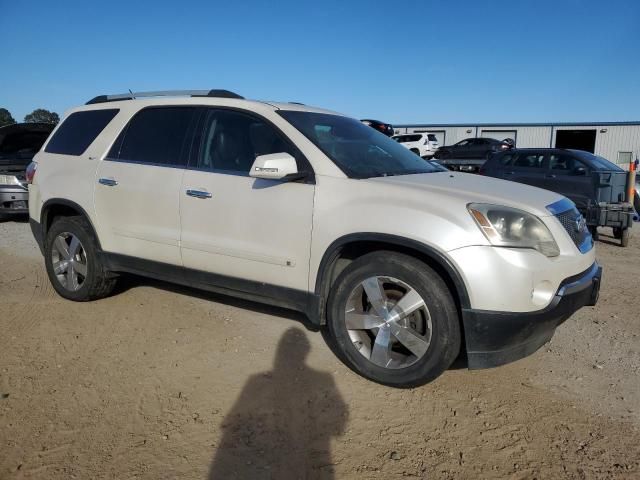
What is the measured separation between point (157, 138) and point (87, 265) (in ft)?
4.51

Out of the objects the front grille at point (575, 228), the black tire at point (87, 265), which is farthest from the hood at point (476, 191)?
the black tire at point (87, 265)

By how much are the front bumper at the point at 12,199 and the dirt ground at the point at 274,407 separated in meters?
5.96

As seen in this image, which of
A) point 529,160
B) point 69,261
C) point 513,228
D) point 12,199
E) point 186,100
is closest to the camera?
point 513,228

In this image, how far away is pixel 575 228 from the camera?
3285 millimetres

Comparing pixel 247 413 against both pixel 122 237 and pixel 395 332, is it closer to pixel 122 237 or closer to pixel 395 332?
pixel 395 332

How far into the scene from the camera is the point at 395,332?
10.1 ft

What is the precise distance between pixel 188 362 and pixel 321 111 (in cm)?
228

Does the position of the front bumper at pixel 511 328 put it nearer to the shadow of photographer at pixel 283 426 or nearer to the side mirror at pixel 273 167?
the shadow of photographer at pixel 283 426

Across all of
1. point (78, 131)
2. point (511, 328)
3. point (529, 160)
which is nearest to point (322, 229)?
point (511, 328)

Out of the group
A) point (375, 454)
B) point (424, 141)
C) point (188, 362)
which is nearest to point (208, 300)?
point (188, 362)

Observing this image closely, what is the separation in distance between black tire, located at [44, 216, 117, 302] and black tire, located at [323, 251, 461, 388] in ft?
7.87

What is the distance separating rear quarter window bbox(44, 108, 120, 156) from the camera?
457cm

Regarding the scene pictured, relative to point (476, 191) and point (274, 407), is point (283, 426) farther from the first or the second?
point (476, 191)

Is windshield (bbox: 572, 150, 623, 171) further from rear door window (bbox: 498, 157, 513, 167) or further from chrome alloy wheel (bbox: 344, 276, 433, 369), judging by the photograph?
chrome alloy wheel (bbox: 344, 276, 433, 369)
